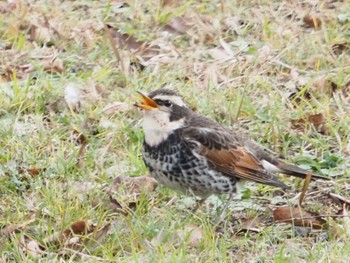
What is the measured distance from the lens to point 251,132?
8242 mm

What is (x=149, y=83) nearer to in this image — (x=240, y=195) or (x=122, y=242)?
(x=240, y=195)

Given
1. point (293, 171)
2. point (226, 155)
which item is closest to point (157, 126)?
point (226, 155)

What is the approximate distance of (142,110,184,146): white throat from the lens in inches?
270

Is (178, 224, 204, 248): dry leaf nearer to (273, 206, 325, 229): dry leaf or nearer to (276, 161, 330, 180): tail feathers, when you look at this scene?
(273, 206, 325, 229): dry leaf

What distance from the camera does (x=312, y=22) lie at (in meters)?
10.0

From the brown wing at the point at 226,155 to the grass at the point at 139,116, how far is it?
10.1 inches

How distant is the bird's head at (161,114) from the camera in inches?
272

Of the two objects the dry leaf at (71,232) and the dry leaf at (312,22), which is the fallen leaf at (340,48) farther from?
the dry leaf at (71,232)

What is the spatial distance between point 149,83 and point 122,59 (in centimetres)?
51

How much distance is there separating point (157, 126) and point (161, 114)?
124 mm

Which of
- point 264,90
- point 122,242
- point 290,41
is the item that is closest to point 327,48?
point 290,41

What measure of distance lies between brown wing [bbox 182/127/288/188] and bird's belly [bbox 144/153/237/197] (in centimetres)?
7

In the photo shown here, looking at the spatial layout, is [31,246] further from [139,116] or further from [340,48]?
[340,48]

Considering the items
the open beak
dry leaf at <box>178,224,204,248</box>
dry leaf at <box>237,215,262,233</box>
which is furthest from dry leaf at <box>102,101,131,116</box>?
dry leaf at <box>178,224,204,248</box>
